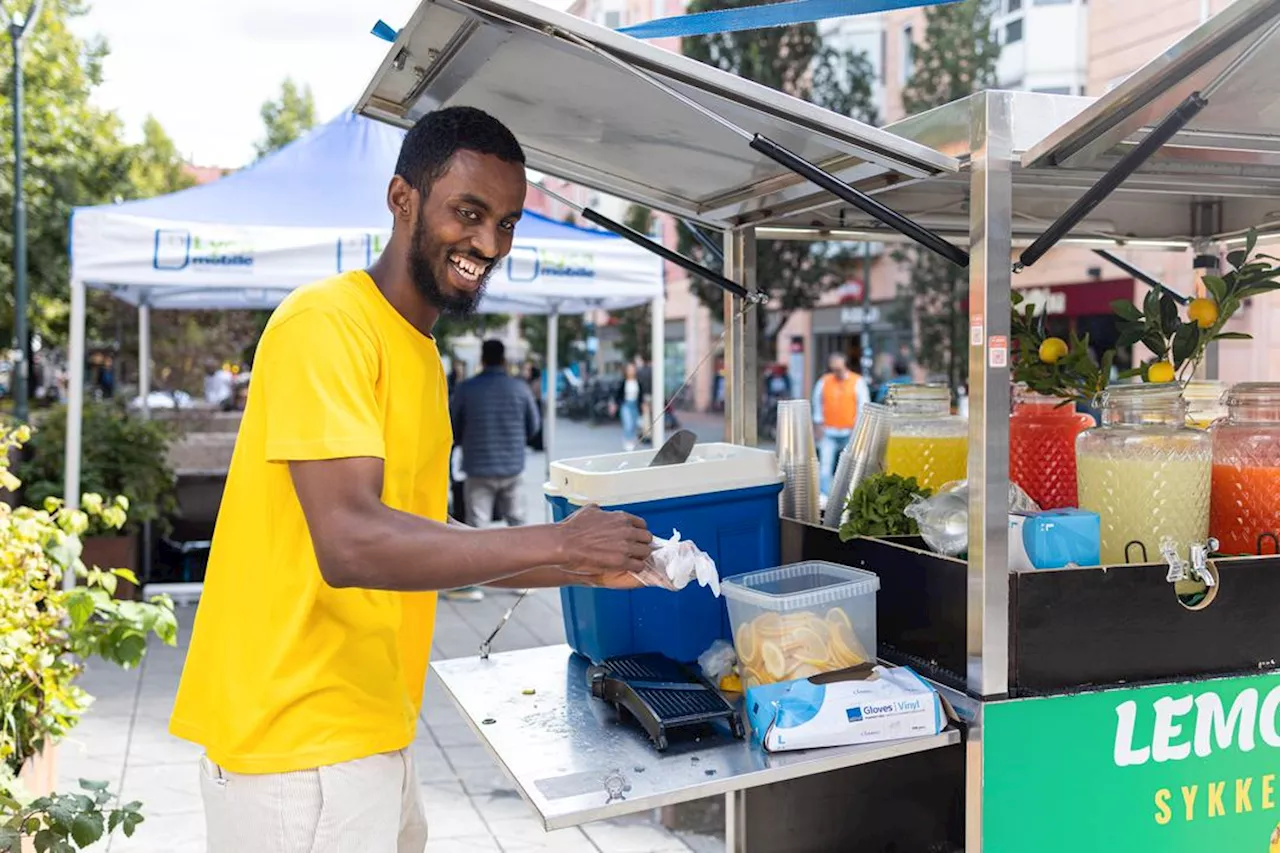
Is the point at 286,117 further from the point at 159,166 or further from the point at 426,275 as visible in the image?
the point at 426,275

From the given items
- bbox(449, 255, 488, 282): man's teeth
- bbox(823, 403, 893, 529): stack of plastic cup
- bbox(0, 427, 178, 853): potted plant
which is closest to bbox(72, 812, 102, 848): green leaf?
bbox(0, 427, 178, 853): potted plant

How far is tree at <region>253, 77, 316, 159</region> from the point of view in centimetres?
3169

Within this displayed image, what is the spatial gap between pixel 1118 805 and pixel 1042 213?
1.61m

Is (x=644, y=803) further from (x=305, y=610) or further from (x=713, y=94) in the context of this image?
(x=713, y=94)

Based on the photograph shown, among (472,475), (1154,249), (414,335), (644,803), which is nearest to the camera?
(644,803)

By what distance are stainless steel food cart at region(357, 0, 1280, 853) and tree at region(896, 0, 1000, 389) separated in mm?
18082

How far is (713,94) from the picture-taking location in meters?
1.90

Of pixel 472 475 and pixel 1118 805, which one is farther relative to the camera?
pixel 472 475

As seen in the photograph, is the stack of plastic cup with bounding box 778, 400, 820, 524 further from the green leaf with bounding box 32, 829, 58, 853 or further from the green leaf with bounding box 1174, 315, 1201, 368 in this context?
the green leaf with bounding box 32, 829, 58, 853

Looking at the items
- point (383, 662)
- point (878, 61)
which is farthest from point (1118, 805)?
point (878, 61)

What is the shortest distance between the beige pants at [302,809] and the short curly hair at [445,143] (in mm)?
940

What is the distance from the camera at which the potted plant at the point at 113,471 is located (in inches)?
276

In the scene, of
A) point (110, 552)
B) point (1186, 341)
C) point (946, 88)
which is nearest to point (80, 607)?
point (1186, 341)

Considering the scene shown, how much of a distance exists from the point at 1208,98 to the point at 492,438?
6.39m
